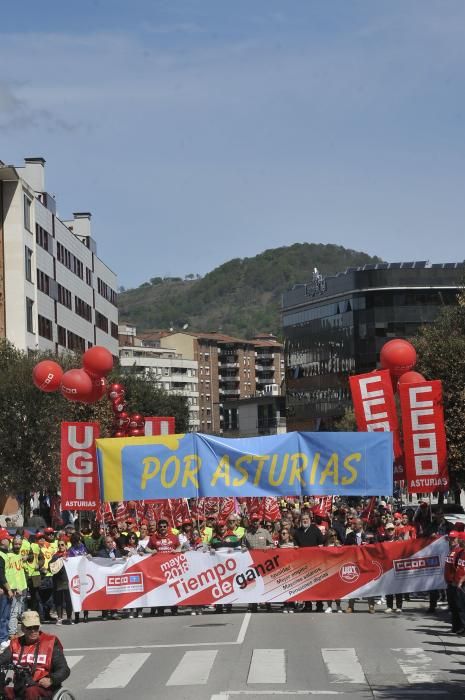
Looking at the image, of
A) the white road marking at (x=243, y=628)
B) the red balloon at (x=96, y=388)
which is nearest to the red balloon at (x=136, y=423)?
the red balloon at (x=96, y=388)

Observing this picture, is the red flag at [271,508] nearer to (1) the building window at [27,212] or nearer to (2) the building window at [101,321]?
(1) the building window at [27,212]

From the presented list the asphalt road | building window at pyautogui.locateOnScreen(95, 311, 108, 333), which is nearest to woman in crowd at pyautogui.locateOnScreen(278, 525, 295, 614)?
the asphalt road

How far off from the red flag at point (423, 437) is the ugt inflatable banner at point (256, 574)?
110 inches

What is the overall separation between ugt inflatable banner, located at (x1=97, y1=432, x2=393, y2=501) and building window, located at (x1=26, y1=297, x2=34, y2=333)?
50.9 metres

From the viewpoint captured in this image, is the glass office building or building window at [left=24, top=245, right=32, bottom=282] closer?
building window at [left=24, top=245, right=32, bottom=282]

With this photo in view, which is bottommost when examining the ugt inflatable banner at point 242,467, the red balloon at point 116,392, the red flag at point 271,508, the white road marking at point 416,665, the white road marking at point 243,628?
the white road marking at point 416,665

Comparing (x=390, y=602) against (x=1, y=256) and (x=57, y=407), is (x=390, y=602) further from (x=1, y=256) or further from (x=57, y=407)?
(x=1, y=256)

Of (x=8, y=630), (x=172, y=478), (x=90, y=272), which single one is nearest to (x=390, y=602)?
(x=172, y=478)

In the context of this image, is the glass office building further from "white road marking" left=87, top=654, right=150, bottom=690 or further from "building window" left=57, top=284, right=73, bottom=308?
"white road marking" left=87, top=654, right=150, bottom=690

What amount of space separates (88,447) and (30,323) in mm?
48928

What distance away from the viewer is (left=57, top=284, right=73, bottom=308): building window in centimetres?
8713

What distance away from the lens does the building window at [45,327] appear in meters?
79.8

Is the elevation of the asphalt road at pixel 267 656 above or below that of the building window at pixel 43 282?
below

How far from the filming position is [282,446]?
2636cm
